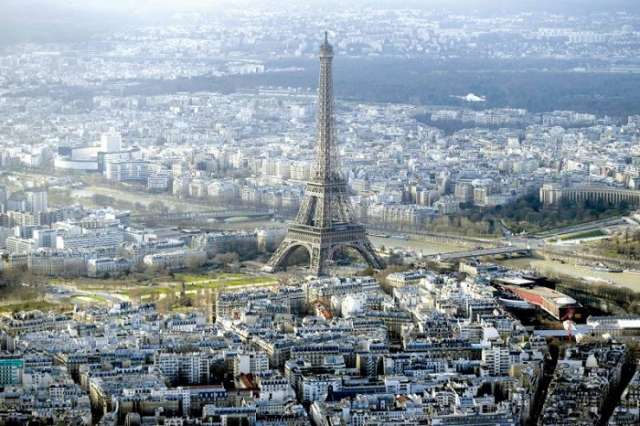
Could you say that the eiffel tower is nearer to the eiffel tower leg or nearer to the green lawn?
the eiffel tower leg

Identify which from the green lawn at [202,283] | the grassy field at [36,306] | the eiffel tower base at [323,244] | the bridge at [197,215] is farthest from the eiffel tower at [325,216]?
the grassy field at [36,306]

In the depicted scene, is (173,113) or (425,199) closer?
(425,199)

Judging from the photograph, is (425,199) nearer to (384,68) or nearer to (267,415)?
(267,415)

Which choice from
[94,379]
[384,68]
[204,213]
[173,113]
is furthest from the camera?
[384,68]

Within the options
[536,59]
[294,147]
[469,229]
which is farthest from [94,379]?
[536,59]

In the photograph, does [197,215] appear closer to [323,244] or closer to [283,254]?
[283,254]

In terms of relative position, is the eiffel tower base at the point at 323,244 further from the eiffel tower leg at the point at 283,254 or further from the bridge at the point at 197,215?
the bridge at the point at 197,215

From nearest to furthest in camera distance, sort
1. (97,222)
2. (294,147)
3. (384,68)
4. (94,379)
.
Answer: (94,379) → (97,222) → (294,147) → (384,68)
